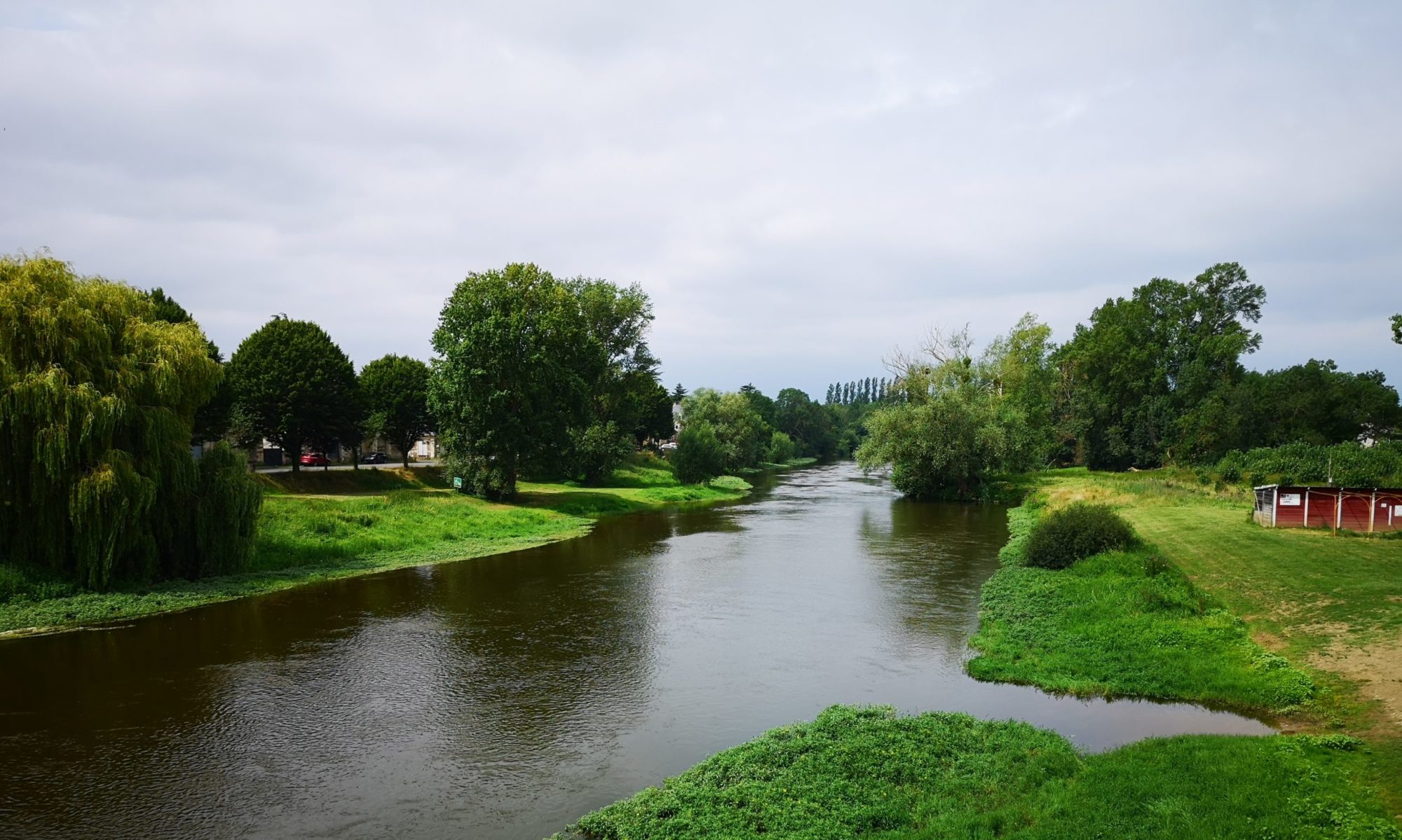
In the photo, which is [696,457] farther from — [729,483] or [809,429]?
[809,429]

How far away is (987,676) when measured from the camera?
1595 cm

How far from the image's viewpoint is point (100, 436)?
20.6m

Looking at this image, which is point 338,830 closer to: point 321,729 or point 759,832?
point 321,729

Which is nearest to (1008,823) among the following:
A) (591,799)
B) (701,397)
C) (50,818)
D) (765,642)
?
(591,799)

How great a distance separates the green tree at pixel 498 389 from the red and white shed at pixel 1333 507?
35.7 metres

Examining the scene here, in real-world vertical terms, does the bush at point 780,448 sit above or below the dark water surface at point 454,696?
above

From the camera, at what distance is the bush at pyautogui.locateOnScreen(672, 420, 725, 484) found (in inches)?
2736

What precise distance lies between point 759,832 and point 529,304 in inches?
1892

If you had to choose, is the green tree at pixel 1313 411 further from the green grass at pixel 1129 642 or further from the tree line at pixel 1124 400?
the green grass at pixel 1129 642

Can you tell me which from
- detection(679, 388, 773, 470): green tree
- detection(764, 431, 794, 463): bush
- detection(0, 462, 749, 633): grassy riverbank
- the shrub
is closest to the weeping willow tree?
detection(0, 462, 749, 633): grassy riverbank

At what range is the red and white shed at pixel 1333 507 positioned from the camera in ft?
85.5

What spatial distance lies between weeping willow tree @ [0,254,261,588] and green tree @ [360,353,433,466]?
98.6 ft

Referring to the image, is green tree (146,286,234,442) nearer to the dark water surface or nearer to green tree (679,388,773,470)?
the dark water surface

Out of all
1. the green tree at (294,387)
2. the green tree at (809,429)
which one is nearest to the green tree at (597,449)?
the green tree at (294,387)
